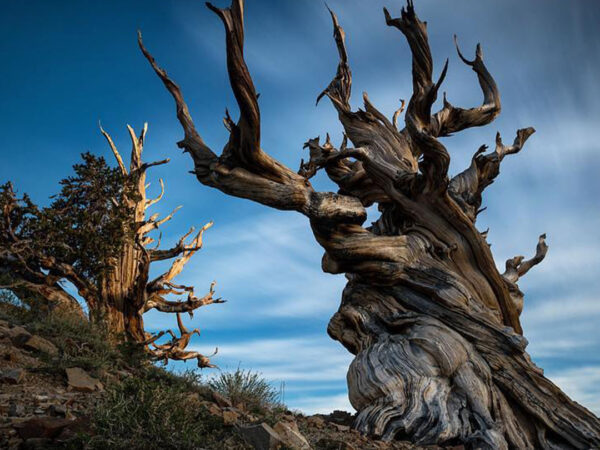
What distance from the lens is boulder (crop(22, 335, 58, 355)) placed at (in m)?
6.42

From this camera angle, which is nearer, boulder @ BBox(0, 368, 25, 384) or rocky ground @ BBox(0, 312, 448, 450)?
rocky ground @ BBox(0, 312, 448, 450)

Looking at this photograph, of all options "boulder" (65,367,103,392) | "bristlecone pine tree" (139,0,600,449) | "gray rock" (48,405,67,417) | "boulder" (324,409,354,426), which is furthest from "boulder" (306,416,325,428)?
"gray rock" (48,405,67,417)

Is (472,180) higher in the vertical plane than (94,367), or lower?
higher

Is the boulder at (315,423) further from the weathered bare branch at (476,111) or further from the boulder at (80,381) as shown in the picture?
the weathered bare branch at (476,111)

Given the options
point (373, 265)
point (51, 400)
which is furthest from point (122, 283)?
point (51, 400)

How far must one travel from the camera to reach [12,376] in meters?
4.95

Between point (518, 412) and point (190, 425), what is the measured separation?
5.49 meters

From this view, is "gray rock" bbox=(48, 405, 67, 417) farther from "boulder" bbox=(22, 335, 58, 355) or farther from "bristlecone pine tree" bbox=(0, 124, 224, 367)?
"bristlecone pine tree" bbox=(0, 124, 224, 367)

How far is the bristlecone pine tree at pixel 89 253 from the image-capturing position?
1041 cm

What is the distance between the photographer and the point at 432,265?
8156mm

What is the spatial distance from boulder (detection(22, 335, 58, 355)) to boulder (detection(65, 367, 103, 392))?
1.21 meters

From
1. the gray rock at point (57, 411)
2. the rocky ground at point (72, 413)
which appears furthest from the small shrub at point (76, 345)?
the gray rock at point (57, 411)

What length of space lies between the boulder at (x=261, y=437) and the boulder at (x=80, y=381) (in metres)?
2.05

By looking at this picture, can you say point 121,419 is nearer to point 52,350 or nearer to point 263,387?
point 263,387
